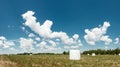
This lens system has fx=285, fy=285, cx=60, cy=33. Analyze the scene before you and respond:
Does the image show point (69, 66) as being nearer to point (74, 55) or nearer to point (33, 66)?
point (33, 66)

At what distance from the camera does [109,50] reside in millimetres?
91062

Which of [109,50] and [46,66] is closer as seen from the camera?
[46,66]

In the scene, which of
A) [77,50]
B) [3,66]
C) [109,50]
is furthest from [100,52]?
[3,66]

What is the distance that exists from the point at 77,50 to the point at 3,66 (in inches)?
467

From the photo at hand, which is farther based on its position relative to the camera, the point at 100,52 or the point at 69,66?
the point at 100,52

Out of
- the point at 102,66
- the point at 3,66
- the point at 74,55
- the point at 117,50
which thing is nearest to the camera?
the point at 102,66

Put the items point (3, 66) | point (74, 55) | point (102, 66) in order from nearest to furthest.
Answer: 1. point (102, 66)
2. point (3, 66)
3. point (74, 55)

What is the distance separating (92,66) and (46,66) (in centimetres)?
312

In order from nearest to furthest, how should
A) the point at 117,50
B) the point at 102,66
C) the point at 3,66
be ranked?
the point at 102,66 < the point at 3,66 < the point at 117,50

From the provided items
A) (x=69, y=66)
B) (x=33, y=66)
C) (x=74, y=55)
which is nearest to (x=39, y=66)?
(x=33, y=66)

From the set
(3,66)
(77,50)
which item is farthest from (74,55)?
(3,66)

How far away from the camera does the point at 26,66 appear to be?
1977cm

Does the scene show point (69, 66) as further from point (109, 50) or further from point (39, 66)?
point (109, 50)

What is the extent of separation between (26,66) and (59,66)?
2.36 meters
